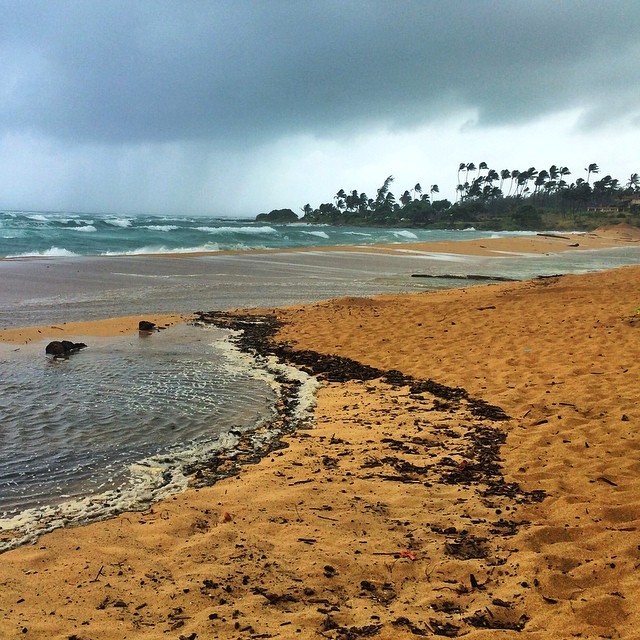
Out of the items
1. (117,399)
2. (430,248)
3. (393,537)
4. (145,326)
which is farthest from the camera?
(430,248)

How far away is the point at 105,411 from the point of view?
5.79 metres

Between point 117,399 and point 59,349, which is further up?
point 59,349

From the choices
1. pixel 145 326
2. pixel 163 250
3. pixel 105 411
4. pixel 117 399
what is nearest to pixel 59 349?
pixel 145 326

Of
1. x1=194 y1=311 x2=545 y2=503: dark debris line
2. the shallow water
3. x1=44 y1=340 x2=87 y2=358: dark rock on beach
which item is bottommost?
the shallow water

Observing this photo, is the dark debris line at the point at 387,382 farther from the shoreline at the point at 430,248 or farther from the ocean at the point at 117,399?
the shoreline at the point at 430,248

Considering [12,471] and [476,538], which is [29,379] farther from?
[476,538]

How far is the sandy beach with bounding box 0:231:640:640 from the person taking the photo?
96.1 inches

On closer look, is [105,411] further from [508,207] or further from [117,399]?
[508,207]

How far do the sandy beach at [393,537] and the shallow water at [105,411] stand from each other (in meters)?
0.79

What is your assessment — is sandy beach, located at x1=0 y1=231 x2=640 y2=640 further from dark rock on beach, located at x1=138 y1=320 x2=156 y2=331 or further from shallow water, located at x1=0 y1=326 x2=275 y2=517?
dark rock on beach, located at x1=138 y1=320 x2=156 y2=331

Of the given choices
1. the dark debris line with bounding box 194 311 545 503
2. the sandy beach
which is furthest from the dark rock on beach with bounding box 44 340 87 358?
the sandy beach

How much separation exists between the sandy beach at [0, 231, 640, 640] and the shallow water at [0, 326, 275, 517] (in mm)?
790

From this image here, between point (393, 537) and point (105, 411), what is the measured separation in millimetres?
3905

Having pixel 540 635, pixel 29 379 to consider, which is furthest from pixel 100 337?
pixel 540 635
